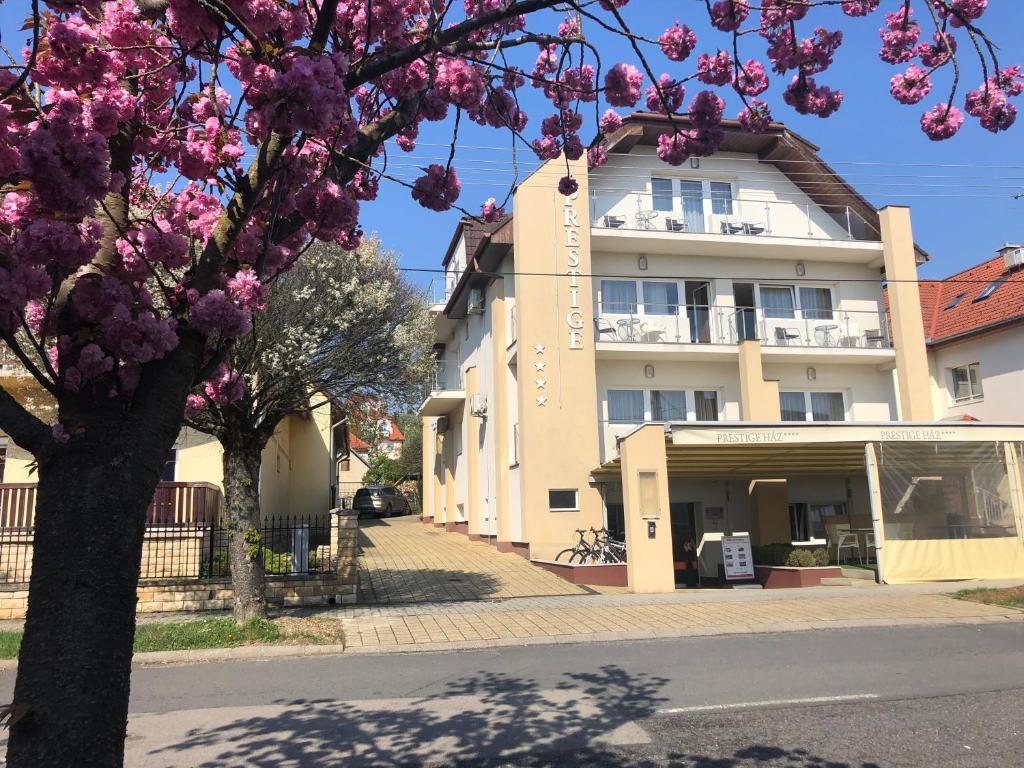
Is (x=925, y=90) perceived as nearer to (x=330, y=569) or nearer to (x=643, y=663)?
(x=643, y=663)

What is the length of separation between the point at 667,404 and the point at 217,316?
785 inches

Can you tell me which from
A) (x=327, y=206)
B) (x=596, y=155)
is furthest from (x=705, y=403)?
(x=327, y=206)

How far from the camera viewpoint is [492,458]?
23.8 metres

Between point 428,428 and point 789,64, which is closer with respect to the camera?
point 789,64

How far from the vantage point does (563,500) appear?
19.5 metres

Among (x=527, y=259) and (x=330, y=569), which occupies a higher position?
(x=527, y=259)

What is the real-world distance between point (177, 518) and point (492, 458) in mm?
10184

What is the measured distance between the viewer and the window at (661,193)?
22.8 m

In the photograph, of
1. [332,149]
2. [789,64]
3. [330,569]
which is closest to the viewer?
[332,149]

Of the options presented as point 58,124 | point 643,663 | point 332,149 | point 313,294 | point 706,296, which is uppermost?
point 706,296

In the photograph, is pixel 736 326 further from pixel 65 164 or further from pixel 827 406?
pixel 65 164

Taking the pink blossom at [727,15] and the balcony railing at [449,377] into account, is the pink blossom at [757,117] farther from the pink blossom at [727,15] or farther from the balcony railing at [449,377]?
the balcony railing at [449,377]

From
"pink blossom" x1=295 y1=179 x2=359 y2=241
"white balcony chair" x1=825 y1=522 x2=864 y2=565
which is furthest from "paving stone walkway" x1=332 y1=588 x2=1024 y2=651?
"pink blossom" x1=295 y1=179 x2=359 y2=241

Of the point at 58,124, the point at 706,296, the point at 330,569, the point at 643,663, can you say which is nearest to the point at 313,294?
the point at 330,569
